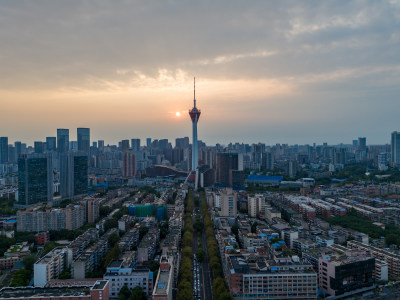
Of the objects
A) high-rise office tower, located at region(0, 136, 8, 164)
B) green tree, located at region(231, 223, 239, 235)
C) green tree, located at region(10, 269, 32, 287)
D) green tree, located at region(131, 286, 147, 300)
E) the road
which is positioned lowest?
the road

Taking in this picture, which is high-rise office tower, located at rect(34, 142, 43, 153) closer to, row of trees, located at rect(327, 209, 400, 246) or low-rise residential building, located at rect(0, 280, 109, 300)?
row of trees, located at rect(327, 209, 400, 246)

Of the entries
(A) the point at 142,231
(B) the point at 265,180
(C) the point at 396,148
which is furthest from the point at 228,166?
(C) the point at 396,148

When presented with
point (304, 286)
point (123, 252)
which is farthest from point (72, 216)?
point (304, 286)

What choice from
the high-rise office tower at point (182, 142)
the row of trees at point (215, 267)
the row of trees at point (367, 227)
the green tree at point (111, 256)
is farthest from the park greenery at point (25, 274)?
the high-rise office tower at point (182, 142)

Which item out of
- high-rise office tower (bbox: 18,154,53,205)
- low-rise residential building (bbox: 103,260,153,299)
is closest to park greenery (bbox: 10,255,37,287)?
low-rise residential building (bbox: 103,260,153,299)

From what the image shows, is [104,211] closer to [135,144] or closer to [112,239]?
[112,239]

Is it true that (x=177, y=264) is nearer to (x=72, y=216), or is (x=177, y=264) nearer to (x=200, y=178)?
(x=72, y=216)

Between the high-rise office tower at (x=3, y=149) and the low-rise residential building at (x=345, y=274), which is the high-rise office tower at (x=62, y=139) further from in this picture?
the low-rise residential building at (x=345, y=274)
